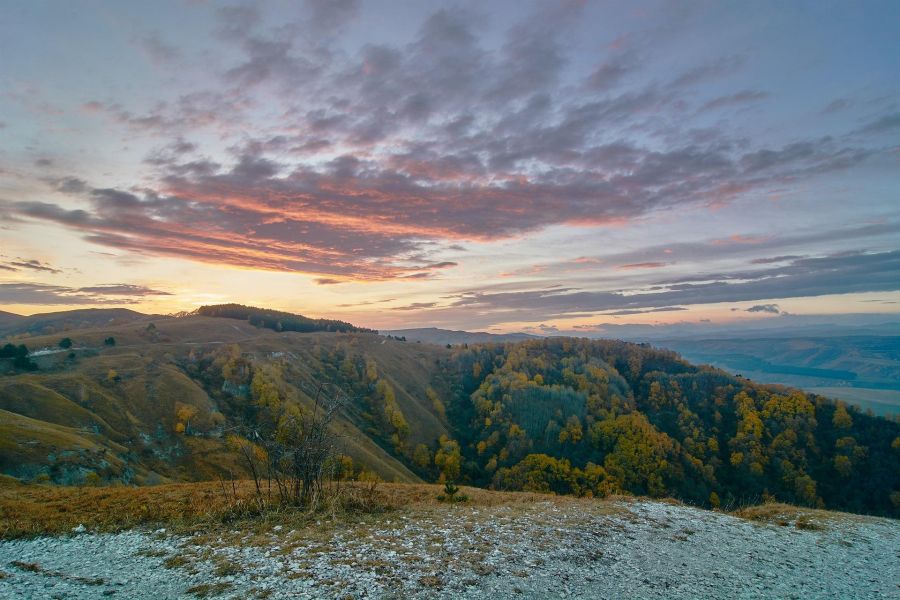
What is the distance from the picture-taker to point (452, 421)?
151125 mm

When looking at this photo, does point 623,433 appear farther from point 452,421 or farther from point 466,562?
point 466,562

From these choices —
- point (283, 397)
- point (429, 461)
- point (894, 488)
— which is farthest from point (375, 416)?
point (894, 488)

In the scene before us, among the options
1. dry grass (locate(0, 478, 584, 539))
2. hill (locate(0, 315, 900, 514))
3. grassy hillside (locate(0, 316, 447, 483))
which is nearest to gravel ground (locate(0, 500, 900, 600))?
dry grass (locate(0, 478, 584, 539))

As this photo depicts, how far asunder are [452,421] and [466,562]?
141 m

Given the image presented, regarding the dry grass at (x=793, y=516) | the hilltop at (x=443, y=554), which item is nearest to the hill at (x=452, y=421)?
the hilltop at (x=443, y=554)

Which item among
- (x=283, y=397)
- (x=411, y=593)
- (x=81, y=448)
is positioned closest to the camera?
(x=411, y=593)

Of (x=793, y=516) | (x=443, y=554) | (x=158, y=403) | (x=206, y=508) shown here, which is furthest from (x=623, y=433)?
(x=206, y=508)

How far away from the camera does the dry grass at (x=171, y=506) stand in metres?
17.6

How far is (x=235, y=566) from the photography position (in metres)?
13.2

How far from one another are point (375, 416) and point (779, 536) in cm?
11672

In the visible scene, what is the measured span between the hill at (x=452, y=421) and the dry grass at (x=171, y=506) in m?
18.1

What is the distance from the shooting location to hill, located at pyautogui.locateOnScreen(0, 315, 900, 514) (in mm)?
62438

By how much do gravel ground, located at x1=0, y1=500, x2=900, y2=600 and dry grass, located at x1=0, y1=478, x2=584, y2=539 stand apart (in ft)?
3.80

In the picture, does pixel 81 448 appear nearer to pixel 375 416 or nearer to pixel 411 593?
pixel 411 593
